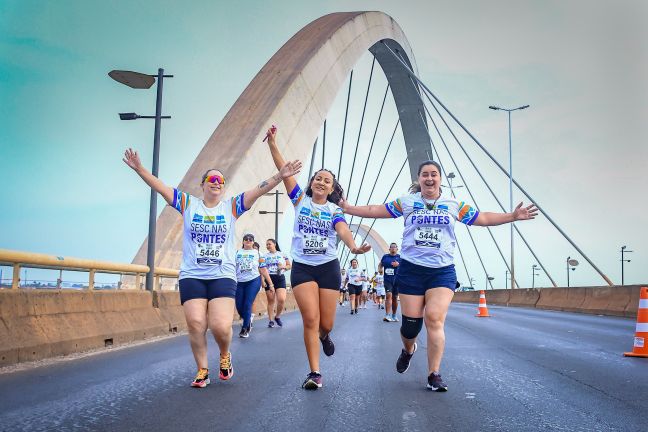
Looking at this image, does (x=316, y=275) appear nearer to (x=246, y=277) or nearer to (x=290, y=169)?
(x=290, y=169)

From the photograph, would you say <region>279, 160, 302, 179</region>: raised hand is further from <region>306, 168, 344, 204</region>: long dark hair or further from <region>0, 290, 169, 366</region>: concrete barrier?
<region>0, 290, 169, 366</region>: concrete barrier

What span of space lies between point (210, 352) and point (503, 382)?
4051mm

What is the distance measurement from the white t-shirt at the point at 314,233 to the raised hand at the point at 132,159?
145cm

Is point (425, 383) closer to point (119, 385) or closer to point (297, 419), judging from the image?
point (297, 419)

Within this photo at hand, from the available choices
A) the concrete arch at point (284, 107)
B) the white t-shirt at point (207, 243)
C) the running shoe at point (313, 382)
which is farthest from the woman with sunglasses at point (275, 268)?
the concrete arch at point (284, 107)

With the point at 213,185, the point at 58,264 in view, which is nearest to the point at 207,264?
the point at 213,185

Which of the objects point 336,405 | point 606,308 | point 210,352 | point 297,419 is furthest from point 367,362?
point 606,308

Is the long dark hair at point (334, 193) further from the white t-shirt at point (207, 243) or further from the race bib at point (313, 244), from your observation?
the white t-shirt at point (207, 243)

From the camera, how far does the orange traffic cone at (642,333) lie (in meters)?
7.98

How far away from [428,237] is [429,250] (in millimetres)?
118

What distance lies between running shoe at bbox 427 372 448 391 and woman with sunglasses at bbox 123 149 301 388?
1.66 metres

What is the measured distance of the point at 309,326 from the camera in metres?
5.68

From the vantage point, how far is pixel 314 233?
5.81 metres

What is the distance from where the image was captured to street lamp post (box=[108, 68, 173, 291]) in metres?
12.5
